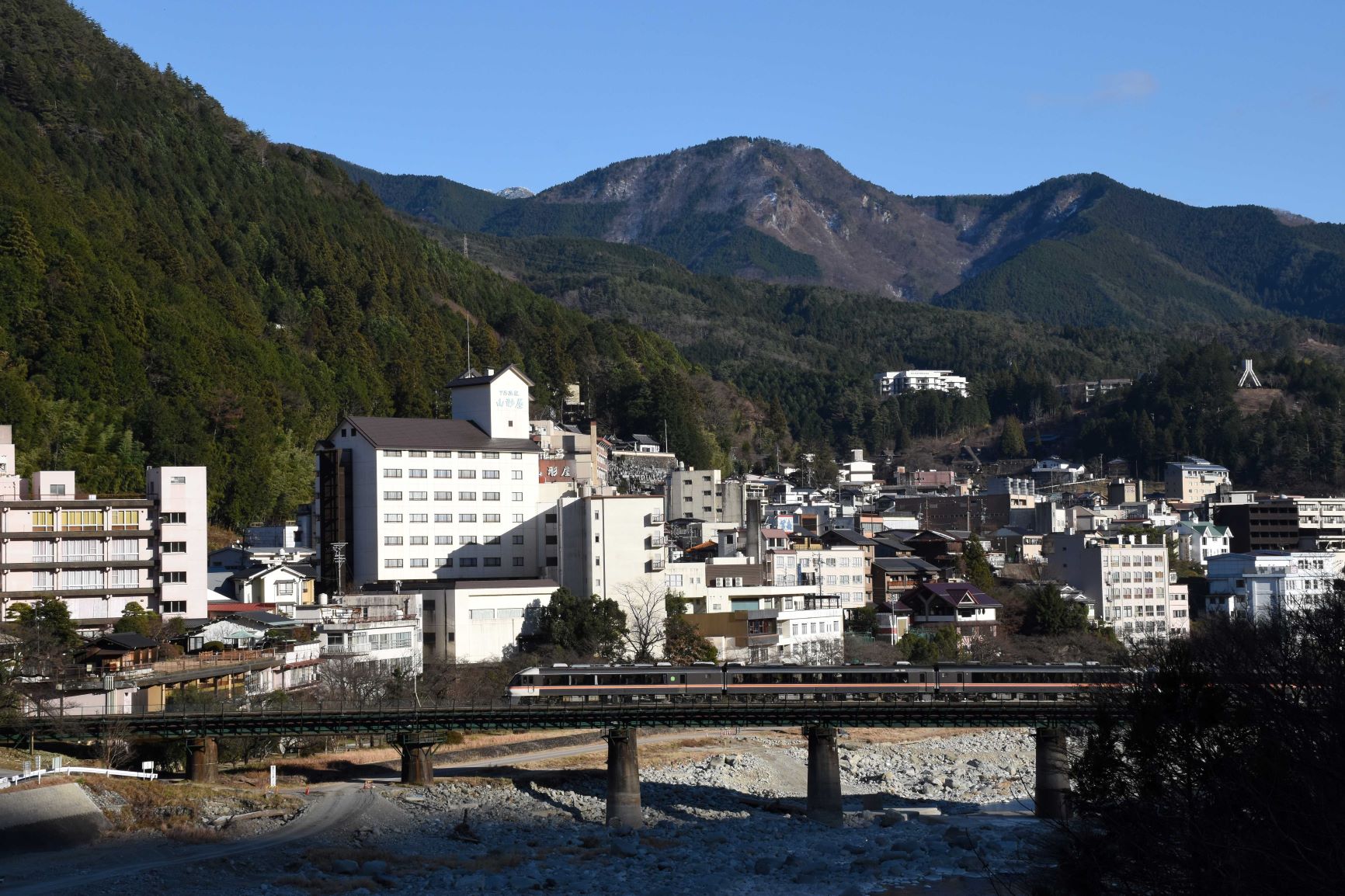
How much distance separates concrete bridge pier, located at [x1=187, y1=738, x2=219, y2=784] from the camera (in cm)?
4241

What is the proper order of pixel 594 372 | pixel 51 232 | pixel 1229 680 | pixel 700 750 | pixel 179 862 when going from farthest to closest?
pixel 594 372 < pixel 51 232 < pixel 700 750 < pixel 179 862 < pixel 1229 680

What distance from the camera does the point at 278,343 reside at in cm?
9831

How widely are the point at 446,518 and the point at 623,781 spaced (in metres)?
28.6

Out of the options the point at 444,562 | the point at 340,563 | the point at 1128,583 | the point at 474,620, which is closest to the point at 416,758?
the point at 474,620

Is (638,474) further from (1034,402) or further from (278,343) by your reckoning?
(1034,402)

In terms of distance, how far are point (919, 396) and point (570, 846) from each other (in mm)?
149403

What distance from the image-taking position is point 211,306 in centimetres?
9569

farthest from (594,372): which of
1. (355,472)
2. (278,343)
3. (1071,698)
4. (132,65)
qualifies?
(1071,698)

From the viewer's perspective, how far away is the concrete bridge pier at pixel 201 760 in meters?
42.4

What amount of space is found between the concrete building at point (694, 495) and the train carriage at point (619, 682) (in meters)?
45.0

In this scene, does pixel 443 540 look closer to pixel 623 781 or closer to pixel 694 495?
pixel 694 495

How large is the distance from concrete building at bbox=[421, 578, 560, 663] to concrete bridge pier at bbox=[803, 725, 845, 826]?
21.1m

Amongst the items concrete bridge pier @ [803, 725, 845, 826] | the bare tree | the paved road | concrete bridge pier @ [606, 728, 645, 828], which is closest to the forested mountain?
the bare tree

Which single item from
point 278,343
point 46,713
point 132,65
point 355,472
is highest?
point 132,65
